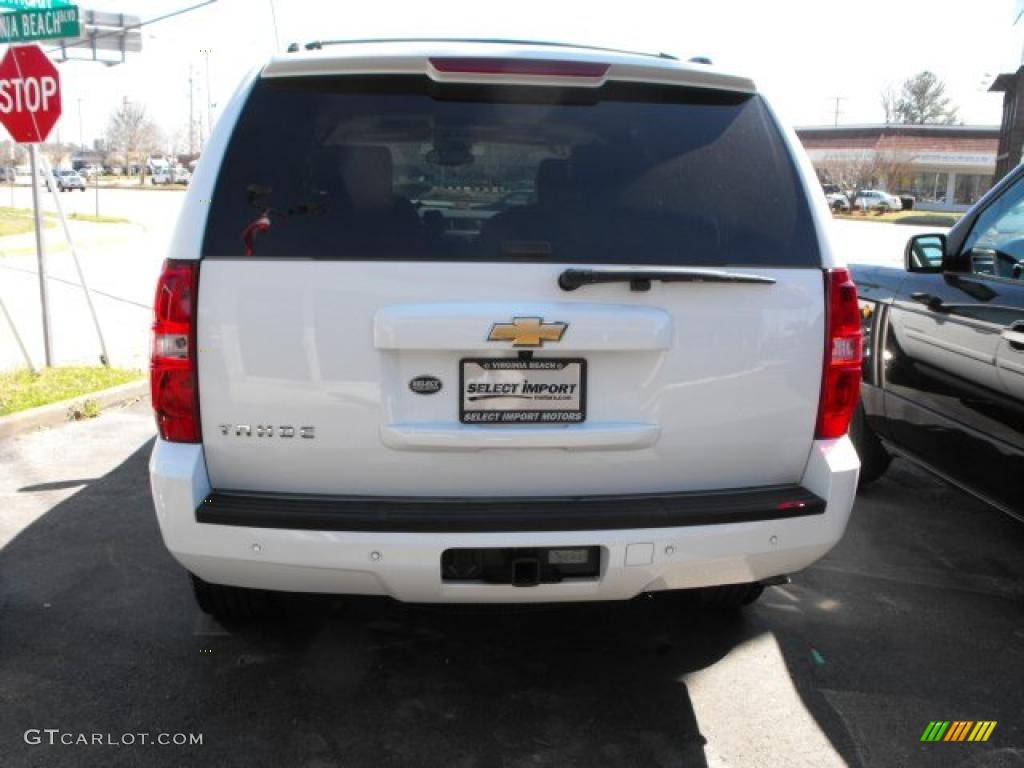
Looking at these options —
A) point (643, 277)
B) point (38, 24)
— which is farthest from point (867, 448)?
point (38, 24)

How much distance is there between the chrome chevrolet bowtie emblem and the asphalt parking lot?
1256 mm

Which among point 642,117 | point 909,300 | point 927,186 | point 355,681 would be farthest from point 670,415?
point 927,186

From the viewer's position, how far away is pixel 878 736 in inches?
117

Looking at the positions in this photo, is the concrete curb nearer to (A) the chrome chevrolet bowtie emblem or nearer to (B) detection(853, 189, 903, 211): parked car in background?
(A) the chrome chevrolet bowtie emblem

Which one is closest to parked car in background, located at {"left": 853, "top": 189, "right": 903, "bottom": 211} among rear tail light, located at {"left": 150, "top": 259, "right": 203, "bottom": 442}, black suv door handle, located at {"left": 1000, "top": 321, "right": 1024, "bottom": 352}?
black suv door handle, located at {"left": 1000, "top": 321, "right": 1024, "bottom": 352}

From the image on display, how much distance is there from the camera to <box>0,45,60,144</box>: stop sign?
7.27 metres

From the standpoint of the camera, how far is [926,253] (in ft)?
14.9

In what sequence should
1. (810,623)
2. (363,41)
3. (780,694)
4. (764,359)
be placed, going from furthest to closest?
(810,623) < (363,41) < (780,694) < (764,359)

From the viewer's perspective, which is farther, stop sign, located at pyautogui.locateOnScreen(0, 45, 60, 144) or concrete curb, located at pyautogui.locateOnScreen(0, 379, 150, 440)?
stop sign, located at pyautogui.locateOnScreen(0, 45, 60, 144)

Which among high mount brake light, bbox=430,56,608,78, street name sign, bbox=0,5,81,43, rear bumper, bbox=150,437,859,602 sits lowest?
rear bumper, bbox=150,437,859,602

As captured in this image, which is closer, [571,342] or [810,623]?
[571,342]

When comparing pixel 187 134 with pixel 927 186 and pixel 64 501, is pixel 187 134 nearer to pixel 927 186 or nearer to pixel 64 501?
pixel 927 186

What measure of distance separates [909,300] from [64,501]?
14.8 feet

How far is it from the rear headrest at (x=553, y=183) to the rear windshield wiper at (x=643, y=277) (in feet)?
0.83
